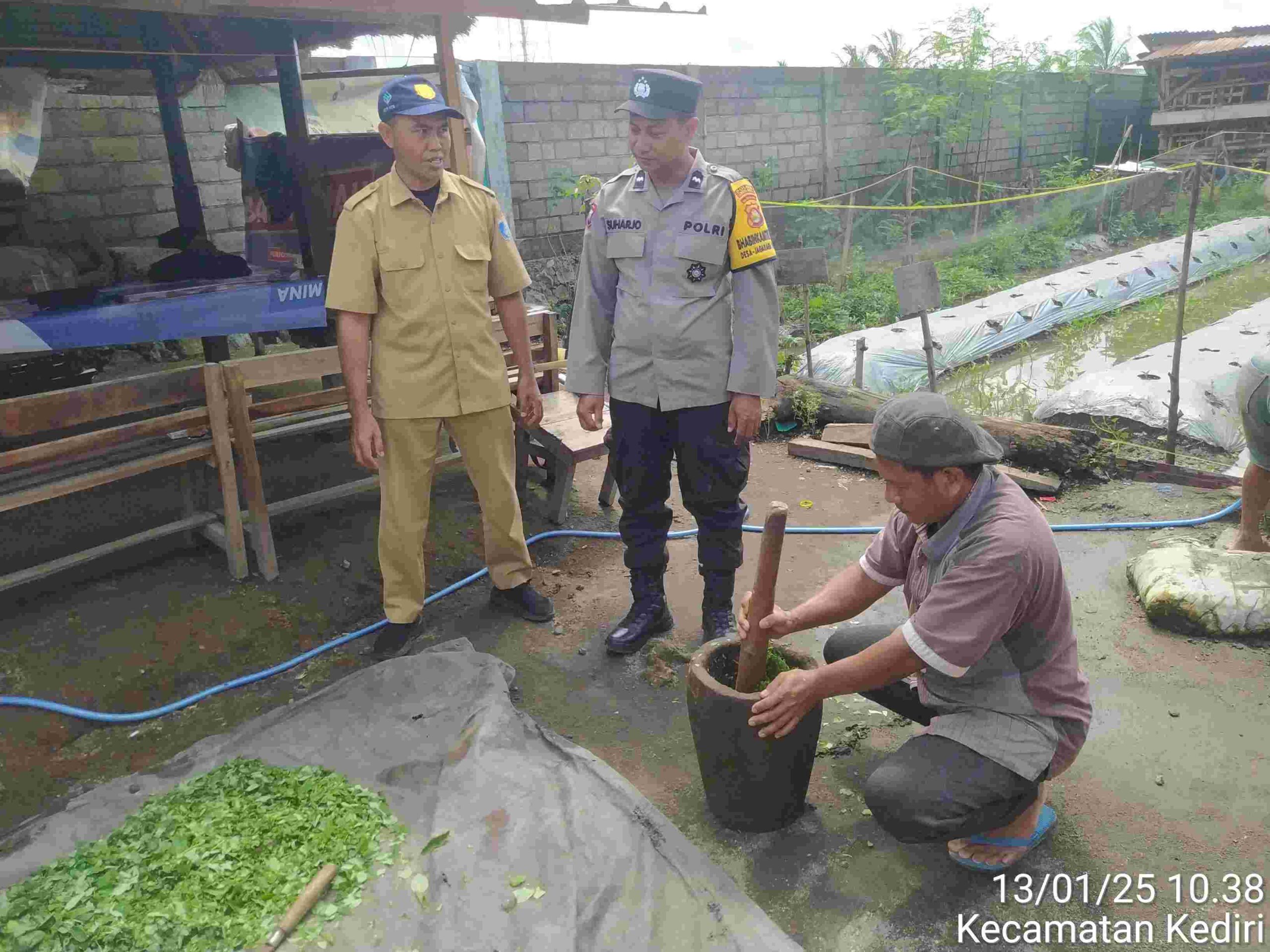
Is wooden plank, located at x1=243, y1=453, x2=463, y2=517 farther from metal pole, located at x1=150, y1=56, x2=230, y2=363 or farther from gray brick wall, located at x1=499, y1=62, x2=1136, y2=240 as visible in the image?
gray brick wall, located at x1=499, y1=62, x2=1136, y2=240

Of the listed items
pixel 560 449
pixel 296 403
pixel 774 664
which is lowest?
pixel 774 664

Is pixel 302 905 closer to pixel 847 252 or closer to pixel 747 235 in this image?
pixel 747 235

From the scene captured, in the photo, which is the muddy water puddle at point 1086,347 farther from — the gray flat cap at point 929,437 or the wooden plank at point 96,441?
the wooden plank at point 96,441

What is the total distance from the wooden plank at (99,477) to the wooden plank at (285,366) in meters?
0.35

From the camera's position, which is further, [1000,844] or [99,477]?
[99,477]

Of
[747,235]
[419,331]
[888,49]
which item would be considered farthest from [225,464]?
[888,49]

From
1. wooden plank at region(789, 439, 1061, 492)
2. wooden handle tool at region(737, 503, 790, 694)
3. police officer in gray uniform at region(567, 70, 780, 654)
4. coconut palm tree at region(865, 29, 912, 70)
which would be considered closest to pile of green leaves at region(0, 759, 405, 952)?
wooden handle tool at region(737, 503, 790, 694)

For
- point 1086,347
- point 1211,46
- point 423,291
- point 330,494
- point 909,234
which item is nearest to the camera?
point 423,291

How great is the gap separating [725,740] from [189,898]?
1334 mm

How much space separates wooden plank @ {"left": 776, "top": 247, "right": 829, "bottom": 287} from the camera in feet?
19.6

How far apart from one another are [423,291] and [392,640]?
1334 millimetres

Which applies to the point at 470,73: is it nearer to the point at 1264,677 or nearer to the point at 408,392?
the point at 408,392

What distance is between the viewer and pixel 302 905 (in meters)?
2.03

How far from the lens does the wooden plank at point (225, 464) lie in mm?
3604
